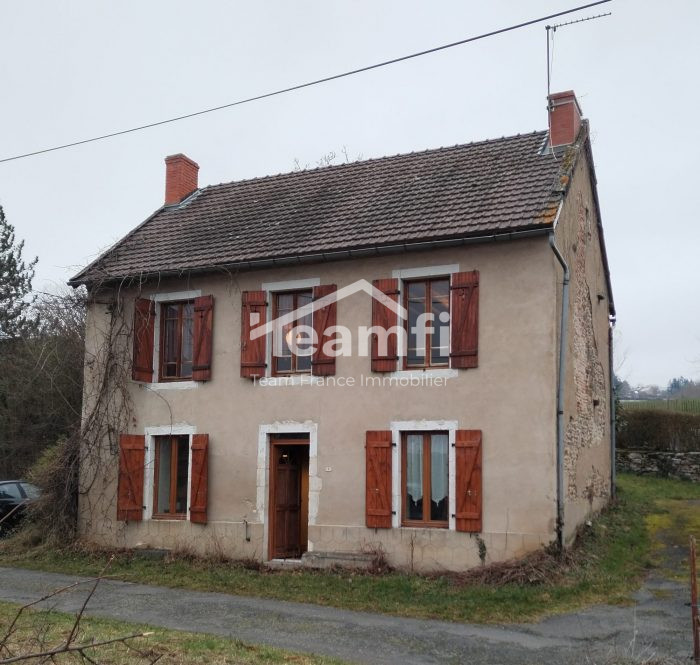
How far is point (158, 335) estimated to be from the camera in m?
15.9

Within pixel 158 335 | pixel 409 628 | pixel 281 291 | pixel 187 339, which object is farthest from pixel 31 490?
pixel 409 628

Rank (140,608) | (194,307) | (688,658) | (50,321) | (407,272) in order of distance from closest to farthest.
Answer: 1. (688,658)
2. (140,608)
3. (407,272)
4. (194,307)
5. (50,321)

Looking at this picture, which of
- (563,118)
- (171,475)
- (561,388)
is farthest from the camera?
(171,475)

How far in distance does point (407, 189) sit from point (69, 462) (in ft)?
28.6

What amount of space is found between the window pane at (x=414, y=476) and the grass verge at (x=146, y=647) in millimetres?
4936

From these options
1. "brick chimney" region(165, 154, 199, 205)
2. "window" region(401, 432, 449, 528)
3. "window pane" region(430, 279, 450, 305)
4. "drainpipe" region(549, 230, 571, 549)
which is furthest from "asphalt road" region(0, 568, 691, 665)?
"brick chimney" region(165, 154, 199, 205)

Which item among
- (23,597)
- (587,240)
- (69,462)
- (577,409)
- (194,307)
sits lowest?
(23,597)

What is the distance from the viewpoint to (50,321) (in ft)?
100

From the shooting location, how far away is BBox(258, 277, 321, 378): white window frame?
46.7 feet

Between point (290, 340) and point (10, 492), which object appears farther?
point (10, 492)

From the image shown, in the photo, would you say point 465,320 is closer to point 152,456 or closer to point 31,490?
point 152,456

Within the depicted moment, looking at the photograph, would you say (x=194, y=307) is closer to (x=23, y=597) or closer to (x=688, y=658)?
(x=23, y=597)

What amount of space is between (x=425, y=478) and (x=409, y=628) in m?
3.52

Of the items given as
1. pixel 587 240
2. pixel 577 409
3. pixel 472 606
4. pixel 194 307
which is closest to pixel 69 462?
pixel 194 307
